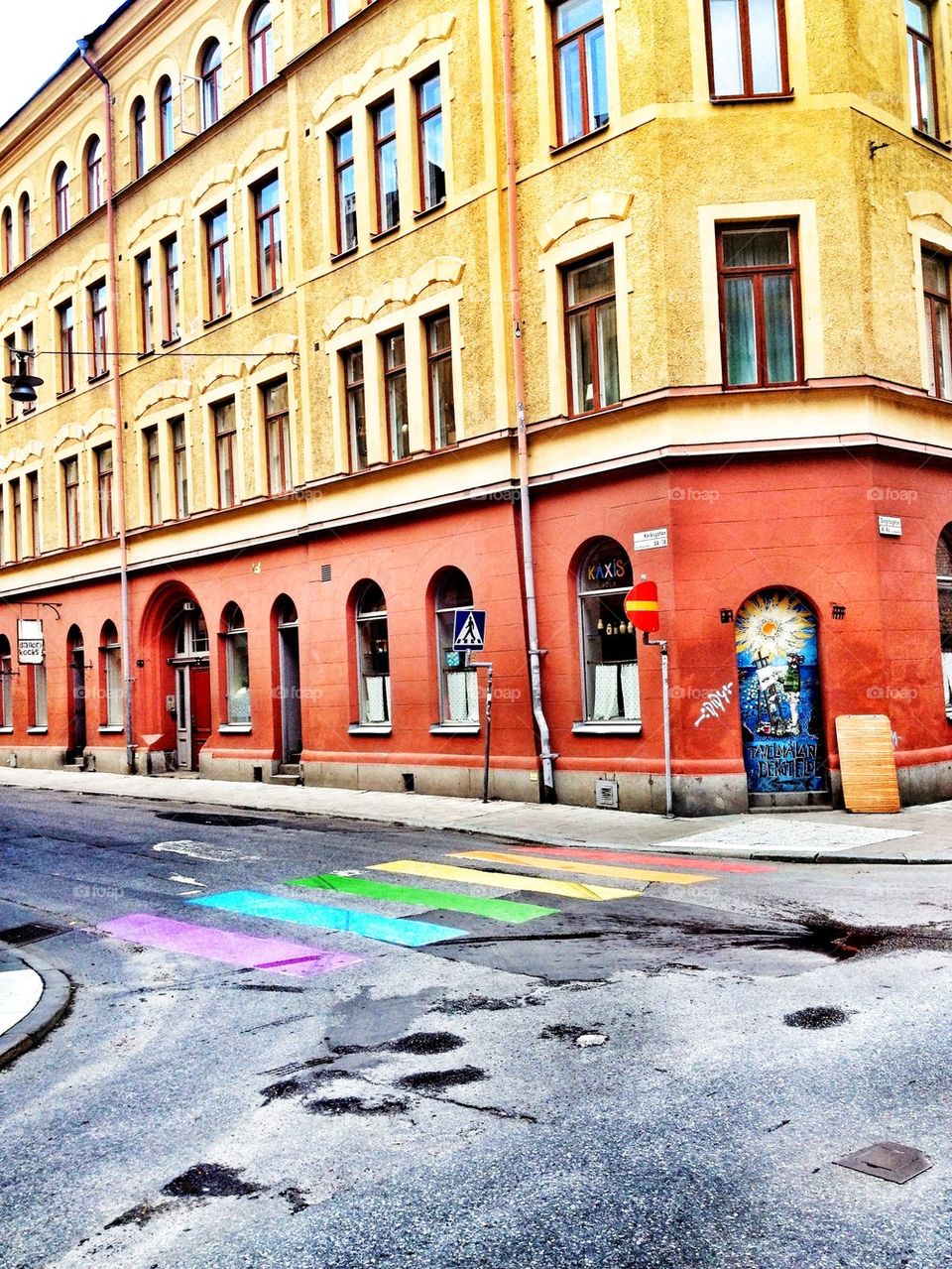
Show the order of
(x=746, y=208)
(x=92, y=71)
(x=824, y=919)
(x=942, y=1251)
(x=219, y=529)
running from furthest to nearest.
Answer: (x=92, y=71)
(x=219, y=529)
(x=746, y=208)
(x=824, y=919)
(x=942, y=1251)

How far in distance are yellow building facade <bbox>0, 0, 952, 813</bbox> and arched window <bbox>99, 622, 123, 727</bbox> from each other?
13.9ft

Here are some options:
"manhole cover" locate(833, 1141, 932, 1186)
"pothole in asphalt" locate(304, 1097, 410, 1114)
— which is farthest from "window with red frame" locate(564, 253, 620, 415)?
"manhole cover" locate(833, 1141, 932, 1186)

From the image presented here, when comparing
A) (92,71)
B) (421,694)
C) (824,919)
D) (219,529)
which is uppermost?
(92,71)

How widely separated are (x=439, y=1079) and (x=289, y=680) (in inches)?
721

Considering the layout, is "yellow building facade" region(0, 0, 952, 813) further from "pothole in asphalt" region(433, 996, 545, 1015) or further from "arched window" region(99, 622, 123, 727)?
"pothole in asphalt" region(433, 996, 545, 1015)

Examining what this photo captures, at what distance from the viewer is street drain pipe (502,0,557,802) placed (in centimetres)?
1741

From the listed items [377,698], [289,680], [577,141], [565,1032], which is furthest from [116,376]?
[565,1032]

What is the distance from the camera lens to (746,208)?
52.2 feet

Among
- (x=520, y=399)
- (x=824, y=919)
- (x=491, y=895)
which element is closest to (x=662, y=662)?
(x=520, y=399)

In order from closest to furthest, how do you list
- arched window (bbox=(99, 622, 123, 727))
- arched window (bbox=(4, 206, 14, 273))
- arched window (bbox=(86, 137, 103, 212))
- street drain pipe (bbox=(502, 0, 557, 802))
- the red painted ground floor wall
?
1. the red painted ground floor wall
2. street drain pipe (bbox=(502, 0, 557, 802))
3. arched window (bbox=(99, 622, 123, 727))
4. arched window (bbox=(86, 137, 103, 212))
5. arched window (bbox=(4, 206, 14, 273))

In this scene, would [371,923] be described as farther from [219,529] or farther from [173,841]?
[219,529]

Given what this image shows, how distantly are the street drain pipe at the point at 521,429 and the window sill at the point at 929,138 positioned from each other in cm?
579

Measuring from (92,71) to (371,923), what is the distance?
26229 millimetres

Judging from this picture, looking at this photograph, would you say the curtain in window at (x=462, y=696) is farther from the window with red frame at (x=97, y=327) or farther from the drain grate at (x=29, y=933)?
the window with red frame at (x=97, y=327)
